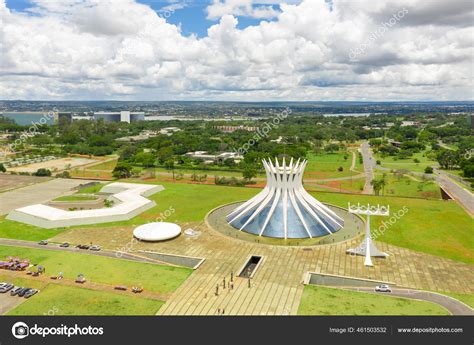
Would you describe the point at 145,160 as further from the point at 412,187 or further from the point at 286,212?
the point at 412,187

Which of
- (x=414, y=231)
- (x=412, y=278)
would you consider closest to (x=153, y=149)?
(x=414, y=231)

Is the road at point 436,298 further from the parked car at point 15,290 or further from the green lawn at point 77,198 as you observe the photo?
the green lawn at point 77,198

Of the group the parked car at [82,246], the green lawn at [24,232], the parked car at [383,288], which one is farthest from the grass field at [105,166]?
the parked car at [383,288]

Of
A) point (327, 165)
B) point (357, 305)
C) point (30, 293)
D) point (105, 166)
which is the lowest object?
point (30, 293)

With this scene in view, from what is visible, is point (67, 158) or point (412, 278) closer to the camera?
point (412, 278)

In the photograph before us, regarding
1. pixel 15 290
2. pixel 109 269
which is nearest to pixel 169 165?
pixel 109 269
